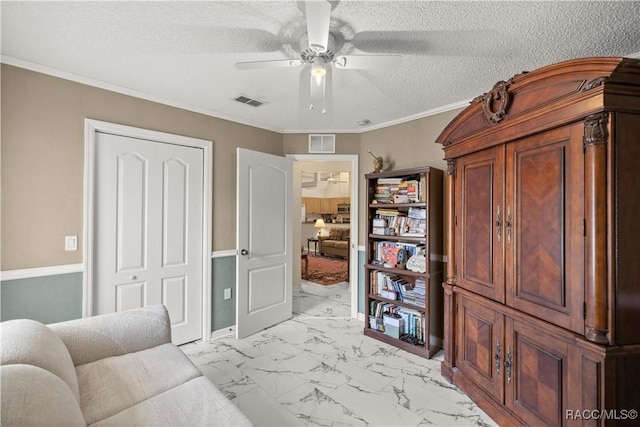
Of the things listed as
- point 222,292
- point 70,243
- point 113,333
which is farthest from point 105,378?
point 222,292

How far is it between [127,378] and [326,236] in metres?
8.17

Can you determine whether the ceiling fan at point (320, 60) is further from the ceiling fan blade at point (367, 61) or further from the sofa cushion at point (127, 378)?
the sofa cushion at point (127, 378)

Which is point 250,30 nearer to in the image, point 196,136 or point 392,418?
point 196,136

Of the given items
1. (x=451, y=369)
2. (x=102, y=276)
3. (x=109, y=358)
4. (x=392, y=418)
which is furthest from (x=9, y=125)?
(x=451, y=369)

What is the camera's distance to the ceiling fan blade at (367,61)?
1541 mm

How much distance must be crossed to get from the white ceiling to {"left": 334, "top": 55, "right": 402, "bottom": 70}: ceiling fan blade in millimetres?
190

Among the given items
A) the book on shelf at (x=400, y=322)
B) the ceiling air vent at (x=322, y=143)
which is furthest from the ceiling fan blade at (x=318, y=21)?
the book on shelf at (x=400, y=322)

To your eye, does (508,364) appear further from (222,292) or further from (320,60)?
(222,292)

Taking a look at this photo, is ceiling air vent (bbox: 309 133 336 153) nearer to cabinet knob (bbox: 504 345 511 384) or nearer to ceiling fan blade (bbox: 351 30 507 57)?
ceiling fan blade (bbox: 351 30 507 57)

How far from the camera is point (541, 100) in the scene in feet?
5.17

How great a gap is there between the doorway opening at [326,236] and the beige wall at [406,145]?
0.55ft

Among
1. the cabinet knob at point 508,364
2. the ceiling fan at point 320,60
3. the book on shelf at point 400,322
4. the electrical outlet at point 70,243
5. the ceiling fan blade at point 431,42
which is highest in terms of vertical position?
the ceiling fan blade at point 431,42

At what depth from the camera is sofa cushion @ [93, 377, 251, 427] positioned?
122 centimetres

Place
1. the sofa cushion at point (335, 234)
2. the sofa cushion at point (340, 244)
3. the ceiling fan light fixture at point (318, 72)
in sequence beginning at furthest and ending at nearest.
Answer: the sofa cushion at point (335, 234)
the sofa cushion at point (340, 244)
the ceiling fan light fixture at point (318, 72)
